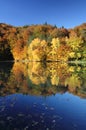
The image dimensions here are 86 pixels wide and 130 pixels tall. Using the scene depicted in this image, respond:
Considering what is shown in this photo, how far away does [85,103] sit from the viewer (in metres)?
17.3

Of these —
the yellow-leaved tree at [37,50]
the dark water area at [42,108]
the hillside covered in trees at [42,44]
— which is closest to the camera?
the dark water area at [42,108]

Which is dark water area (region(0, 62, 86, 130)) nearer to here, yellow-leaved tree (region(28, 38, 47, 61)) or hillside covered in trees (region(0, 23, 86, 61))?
hillside covered in trees (region(0, 23, 86, 61))

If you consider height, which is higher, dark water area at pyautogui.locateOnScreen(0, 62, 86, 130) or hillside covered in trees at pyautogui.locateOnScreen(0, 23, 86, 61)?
hillside covered in trees at pyautogui.locateOnScreen(0, 23, 86, 61)

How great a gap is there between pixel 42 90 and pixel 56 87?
2103 millimetres

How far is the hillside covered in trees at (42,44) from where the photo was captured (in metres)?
86.4

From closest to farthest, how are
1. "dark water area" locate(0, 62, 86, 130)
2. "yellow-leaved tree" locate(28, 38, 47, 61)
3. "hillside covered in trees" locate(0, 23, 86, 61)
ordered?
"dark water area" locate(0, 62, 86, 130), "hillside covered in trees" locate(0, 23, 86, 61), "yellow-leaved tree" locate(28, 38, 47, 61)

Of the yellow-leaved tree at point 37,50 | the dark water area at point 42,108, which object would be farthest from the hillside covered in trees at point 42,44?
the dark water area at point 42,108

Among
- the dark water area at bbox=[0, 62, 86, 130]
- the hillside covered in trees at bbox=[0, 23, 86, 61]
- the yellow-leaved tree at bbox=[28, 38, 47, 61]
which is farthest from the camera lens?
the yellow-leaved tree at bbox=[28, 38, 47, 61]

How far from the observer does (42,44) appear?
89.7 meters

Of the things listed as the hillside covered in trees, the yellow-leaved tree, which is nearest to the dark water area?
the hillside covered in trees

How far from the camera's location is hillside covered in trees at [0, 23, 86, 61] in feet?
283

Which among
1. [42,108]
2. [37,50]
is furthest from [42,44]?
[42,108]

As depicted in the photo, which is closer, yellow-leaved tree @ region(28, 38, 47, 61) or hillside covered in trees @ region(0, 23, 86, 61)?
hillside covered in trees @ region(0, 23, 86, 61)

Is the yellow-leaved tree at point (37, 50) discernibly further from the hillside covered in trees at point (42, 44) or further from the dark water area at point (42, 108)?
the dark water area at point (42, 108)
